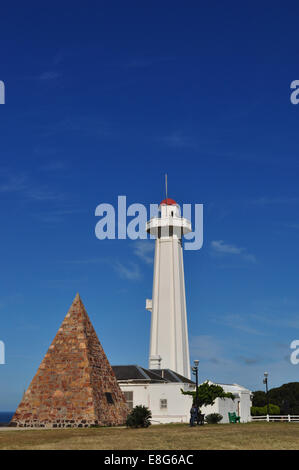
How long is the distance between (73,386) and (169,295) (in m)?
26.3

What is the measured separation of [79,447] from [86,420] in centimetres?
1338

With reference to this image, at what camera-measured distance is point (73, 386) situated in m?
29.4

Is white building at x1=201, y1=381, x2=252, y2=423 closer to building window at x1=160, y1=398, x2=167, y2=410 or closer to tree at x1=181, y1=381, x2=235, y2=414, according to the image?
tree at x1=181, y1=381, x2=235, y2=414

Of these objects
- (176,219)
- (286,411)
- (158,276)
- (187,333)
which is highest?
(176,219)

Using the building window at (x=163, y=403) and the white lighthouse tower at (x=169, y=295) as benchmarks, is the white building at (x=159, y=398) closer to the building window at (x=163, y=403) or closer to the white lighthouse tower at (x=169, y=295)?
the building window at (x=163, y=403)

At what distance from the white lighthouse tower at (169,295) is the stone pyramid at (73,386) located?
21.3 meters

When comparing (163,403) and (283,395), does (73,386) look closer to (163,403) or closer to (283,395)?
(163,403)

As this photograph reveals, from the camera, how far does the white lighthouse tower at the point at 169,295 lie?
53.3 m

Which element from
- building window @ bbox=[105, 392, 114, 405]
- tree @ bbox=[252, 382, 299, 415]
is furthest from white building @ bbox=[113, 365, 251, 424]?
tree @ bbox=[252, 382, 299, 415]

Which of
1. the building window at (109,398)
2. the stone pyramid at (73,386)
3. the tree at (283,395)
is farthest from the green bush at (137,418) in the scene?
the tree at (283,395)

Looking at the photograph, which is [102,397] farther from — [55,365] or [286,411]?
[286,411]

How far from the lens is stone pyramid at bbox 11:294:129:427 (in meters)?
28.8

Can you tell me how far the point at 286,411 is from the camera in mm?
48438
